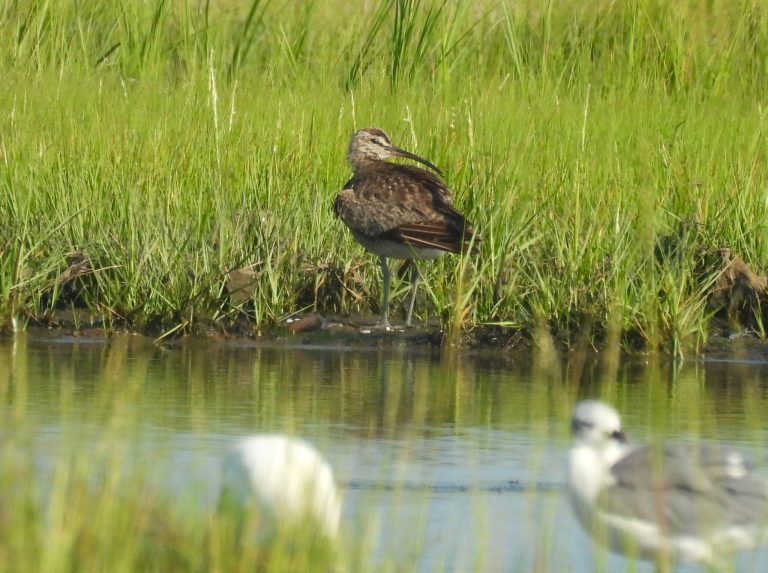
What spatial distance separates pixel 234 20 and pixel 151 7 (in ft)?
3.30

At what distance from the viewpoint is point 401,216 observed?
890cm

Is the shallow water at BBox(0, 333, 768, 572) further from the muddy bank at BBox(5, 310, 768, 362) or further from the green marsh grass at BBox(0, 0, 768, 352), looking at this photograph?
the green marsh grass at BBox(0, 0, 768, 352)

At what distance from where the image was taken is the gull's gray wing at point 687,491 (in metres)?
4.02

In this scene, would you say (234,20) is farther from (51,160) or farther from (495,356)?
(495,356)

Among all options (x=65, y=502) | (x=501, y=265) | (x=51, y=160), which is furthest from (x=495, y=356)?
(x=65, y=502)

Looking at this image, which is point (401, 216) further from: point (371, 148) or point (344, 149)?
point (344, 149)

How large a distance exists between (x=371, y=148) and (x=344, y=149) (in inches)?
28.0

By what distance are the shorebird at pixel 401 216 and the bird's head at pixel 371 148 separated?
346mm

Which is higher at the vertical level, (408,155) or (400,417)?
(408,155)

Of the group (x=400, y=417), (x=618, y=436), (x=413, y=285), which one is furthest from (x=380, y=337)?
(x=618, y=436)

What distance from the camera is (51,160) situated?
934cm

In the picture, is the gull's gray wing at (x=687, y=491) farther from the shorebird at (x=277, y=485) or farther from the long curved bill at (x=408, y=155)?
the long curved bill at (x=408, y=155)

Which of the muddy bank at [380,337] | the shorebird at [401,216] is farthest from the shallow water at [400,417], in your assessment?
the shorebird at [401,216]

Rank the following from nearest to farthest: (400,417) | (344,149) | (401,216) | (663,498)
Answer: (663,498), (400,417), (401,216), (344,149)
